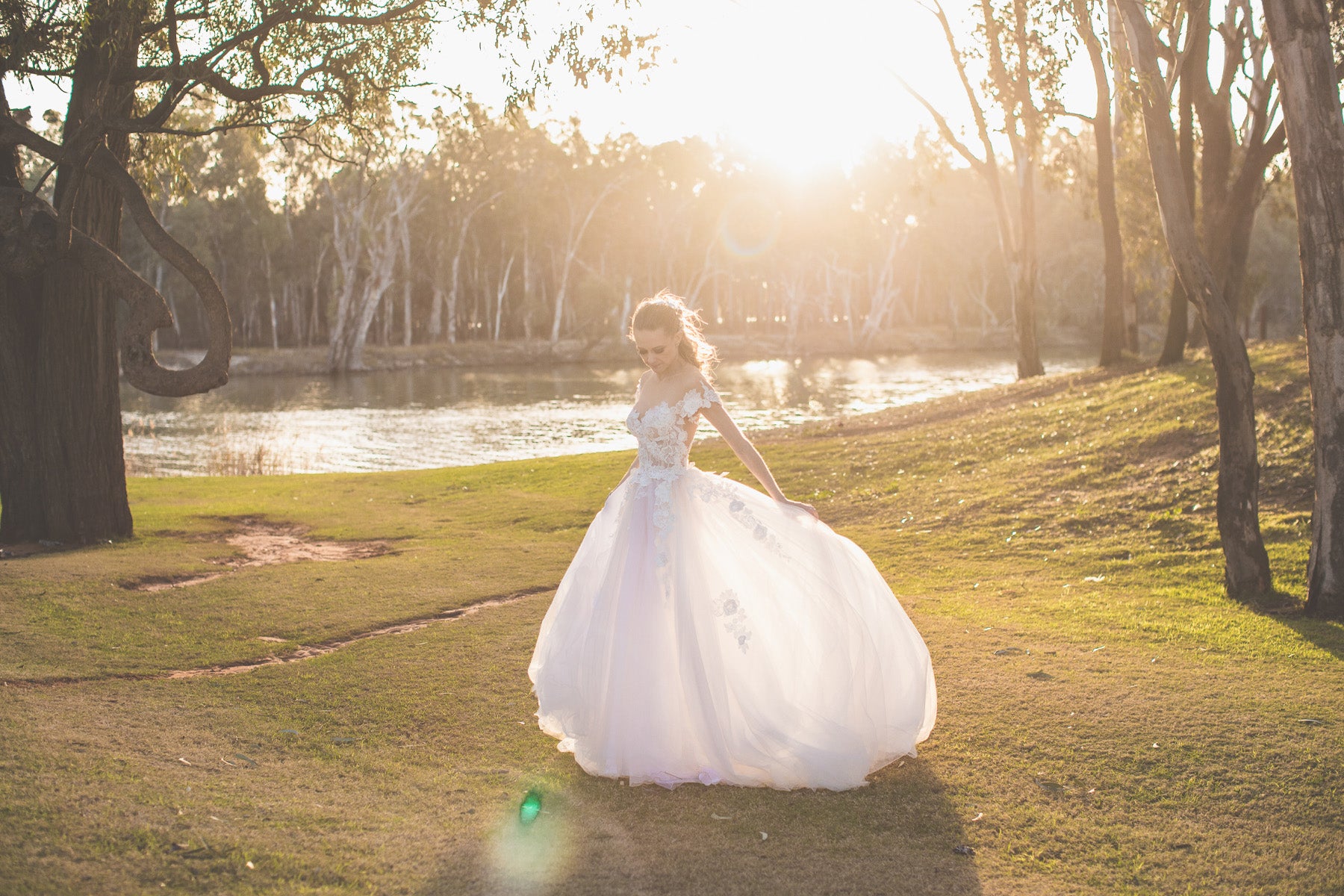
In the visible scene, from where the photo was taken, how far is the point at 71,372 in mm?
11039

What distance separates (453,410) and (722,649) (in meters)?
34.2

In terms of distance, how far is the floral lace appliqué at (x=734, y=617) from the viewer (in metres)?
5.19

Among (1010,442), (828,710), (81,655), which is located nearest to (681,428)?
(828,710)

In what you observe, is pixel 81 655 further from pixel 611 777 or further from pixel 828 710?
pixel 828 710

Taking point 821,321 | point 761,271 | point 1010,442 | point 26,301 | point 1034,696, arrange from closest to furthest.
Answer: point 1034,696 < point 26,301 < point 1010,442 < point 761,271 < point 821,321

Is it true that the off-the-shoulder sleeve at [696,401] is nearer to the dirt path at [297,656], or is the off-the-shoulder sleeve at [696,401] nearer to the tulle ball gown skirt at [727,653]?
the tulle ball gown skirt at [727,653]

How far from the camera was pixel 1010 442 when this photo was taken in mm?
16500

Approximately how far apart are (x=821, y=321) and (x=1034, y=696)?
278 ft

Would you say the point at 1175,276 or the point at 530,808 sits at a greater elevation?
the point at 1175,276

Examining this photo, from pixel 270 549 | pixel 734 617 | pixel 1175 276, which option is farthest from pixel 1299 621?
pixel 1175 276

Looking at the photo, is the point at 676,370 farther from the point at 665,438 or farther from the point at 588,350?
the point at 588,350

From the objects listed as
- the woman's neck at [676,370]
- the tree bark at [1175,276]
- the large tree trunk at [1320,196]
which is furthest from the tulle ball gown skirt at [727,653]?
the tree bark at [1175,276]

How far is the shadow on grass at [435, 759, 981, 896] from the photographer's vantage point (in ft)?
13.5

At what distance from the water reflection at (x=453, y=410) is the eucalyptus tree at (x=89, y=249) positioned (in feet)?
41.1
